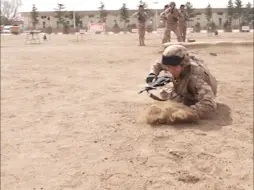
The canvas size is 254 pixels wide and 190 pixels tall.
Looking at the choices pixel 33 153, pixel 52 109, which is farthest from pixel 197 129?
pixel 52 109

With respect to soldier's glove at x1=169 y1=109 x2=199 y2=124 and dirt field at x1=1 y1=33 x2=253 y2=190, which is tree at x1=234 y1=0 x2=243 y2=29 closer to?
dirt field at x1=1 y1=33 x2=253 y2=190

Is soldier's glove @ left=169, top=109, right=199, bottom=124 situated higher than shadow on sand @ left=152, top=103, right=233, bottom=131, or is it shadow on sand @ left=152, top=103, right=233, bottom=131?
soldier's glove @ left=169, top=109, right=199, bottom=124

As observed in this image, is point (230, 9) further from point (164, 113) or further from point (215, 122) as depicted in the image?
point (164, 113)

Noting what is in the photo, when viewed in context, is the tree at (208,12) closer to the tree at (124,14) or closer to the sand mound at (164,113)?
the tree at (124,14)

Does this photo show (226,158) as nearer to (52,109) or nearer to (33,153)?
(33,153)

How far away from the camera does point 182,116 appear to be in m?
3.49

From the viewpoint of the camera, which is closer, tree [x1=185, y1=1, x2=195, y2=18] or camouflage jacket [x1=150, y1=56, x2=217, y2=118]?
camouflage jacket [x1=150, y1=56, x2=217, y2=118]

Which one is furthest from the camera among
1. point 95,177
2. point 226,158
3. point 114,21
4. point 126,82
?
point 114,21

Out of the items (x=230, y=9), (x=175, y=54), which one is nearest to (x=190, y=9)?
(x=230, y=9)

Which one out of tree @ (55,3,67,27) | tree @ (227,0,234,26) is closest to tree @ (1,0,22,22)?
tree @ (55,3,67,27)

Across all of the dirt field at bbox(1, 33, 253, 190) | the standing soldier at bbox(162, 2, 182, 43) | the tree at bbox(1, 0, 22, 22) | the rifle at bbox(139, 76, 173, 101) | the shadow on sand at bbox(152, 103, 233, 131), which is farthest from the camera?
the tree at bbox(1, 0, 22, 22)

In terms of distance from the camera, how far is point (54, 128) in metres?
3.76

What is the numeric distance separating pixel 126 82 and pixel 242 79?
179 cm

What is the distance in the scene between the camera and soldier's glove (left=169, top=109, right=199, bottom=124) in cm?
348
